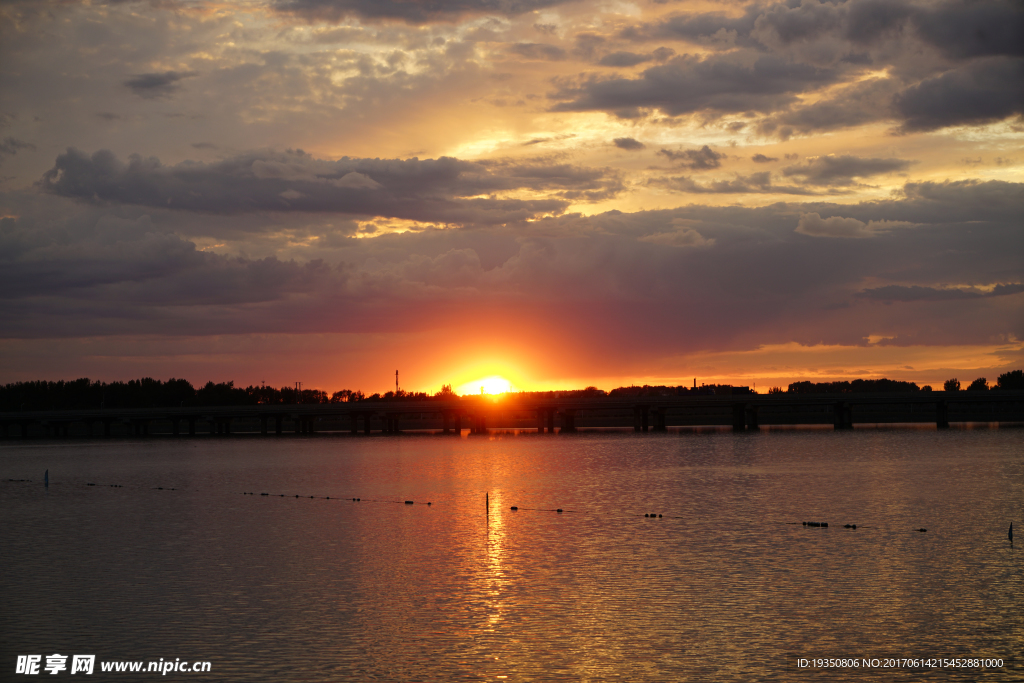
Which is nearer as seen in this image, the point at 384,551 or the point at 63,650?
the point at 63,650

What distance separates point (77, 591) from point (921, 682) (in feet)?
86.2

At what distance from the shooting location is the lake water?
22922 mm

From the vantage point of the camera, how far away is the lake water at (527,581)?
2292cm

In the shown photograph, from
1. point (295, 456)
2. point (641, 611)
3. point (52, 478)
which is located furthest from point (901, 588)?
point (295, 456)

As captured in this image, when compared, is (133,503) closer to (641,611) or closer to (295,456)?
(641,611)

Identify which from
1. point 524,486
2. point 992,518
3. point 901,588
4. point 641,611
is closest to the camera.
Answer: point 641,611

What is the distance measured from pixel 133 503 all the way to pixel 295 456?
67.0m

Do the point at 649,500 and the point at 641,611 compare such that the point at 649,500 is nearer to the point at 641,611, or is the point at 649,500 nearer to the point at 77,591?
the point at 641,611

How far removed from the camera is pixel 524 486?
74.4 m

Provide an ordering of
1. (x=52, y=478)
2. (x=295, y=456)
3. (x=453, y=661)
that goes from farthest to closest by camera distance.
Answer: (x=295, y=456) < (x=52, y=478) < (x=453, y=661)

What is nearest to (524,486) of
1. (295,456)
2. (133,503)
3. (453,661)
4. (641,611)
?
(133,503)

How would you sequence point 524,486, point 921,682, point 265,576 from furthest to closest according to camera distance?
point 524,486, point 265,576, point 921,682

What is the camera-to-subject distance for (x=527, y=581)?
107ft

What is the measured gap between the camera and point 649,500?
60312mm
